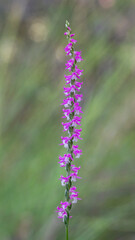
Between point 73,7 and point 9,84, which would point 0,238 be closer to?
point 9,84

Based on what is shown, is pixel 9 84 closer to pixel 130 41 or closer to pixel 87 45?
pixel 87 45

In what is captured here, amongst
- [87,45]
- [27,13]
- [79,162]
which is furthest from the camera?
[27,13]

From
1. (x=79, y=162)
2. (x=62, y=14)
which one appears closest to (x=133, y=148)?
(x=79, y=162)

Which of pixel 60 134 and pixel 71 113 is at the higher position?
pixel 60 134

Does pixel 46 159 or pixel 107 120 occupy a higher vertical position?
pixel 107 120

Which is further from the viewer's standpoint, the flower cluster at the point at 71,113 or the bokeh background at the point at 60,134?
the bokeh background at the point at 60,134

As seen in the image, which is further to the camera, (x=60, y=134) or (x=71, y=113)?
(x=60, y=134)

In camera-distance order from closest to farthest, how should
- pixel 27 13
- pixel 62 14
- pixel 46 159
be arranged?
pixel 62 14
pixel 46 159
pixel 27 13

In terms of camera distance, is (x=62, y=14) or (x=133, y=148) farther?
(x=133, y=148)

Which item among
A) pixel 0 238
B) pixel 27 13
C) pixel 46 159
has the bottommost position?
pixel 0 238

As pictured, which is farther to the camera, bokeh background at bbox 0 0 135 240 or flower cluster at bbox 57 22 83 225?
bokeh background at bbox 0 0 135 240
